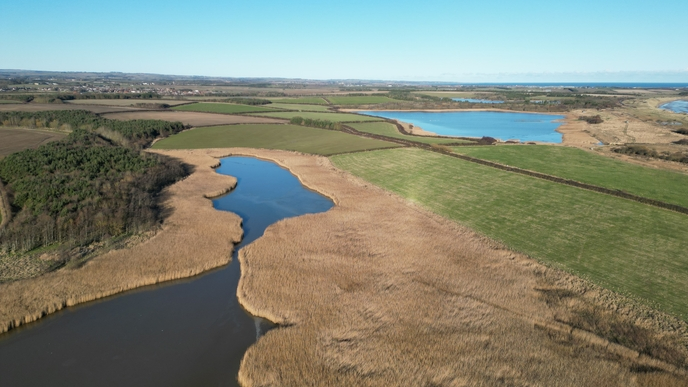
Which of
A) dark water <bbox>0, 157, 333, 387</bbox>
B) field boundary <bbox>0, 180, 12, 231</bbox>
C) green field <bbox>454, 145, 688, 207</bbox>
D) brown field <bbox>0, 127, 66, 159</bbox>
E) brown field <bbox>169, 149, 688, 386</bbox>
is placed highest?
brown field <bbox>0, 127, 66, 159</bbox>

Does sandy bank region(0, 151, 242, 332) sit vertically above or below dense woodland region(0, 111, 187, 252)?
below

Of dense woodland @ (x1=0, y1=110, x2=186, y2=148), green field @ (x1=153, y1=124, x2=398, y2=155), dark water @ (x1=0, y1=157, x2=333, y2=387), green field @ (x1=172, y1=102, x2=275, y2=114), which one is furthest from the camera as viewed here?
green field @ (x1=172, y1=102, x2=275, y2=114)

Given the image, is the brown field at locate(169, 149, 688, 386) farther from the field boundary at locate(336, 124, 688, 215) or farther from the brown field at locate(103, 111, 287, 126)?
the brown field at locate(103, 111, 287, 126)

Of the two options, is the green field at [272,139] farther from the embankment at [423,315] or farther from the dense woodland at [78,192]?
the embankment at [423,315]

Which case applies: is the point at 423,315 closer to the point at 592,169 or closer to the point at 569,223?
the point at 569,223

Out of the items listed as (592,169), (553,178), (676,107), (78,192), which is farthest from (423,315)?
(676,107)

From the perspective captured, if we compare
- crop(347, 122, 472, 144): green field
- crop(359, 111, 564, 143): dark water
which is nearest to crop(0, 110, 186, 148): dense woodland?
crop(347, 122, 472, 144): green field
